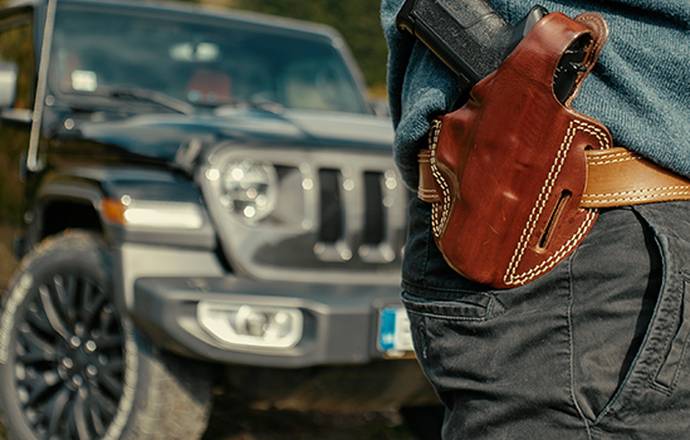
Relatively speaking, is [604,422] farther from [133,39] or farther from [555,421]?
[133,39]

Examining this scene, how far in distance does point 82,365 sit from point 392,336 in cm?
104

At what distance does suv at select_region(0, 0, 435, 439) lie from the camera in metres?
3.18

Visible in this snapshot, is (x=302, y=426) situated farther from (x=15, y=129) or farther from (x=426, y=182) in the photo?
(x=426, y=182)

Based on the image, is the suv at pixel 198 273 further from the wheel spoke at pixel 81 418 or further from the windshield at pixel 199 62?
the windshield at pixel 199 62

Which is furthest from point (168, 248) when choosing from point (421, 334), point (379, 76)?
point (379, 76)

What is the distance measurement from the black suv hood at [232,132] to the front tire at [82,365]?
0.36 metres

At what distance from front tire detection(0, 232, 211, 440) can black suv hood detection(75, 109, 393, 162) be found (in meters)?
0.36

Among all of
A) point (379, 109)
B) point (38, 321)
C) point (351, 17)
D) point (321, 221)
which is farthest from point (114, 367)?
point (351, 17)

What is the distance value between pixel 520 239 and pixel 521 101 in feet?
0.57

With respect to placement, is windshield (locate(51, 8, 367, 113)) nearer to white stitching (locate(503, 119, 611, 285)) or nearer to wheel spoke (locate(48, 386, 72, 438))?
wheel spoke (locate(48, 386, 72, 438))

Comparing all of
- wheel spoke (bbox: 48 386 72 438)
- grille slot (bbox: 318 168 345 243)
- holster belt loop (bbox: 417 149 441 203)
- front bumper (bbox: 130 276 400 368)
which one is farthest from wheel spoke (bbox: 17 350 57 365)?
holster belt loop (bbox: 417 149 441 203)

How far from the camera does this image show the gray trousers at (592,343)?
1.26 m

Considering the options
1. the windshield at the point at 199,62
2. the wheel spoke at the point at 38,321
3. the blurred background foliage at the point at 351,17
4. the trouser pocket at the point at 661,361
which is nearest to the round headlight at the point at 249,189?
the wheel spoke at the point at 38,321

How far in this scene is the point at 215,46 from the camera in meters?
4.74
